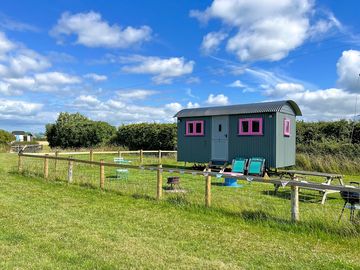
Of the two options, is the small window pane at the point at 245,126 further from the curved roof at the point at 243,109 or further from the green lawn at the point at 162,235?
the green lawn at the point at 162,235

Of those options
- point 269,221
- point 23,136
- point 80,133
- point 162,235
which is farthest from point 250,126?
point 23,136

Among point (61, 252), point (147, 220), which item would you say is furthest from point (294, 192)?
point (61, 252)

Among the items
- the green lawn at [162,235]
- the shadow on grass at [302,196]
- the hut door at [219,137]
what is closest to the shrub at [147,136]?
the hut door at [219,137]

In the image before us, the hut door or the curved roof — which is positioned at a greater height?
the curved roof

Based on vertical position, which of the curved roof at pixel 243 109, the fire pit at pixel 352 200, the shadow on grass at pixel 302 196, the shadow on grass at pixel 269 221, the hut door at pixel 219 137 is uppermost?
the curved roof at pixel 243 109

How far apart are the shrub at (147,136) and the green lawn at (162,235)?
2041cm

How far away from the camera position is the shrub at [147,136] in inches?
1153

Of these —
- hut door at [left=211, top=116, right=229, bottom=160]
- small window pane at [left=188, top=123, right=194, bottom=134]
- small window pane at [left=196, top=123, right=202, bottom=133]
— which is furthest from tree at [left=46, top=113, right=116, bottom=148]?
hut door at [left=211, top=116, right=229, bottom=160]

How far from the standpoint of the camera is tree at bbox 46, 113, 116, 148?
119ft

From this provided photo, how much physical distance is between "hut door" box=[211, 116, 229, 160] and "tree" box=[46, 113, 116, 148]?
20667 mm

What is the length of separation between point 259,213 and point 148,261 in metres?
3.04

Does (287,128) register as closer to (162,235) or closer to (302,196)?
(302,196)

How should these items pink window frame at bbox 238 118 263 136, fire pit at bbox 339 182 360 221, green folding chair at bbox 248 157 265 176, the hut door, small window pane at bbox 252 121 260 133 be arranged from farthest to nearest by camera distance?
the hut door
small window pane at bbox 252 121 260 133
pink window frame at bbox 238 118 263 136
green folding chair at bbox 248 157 265 176
fire pit at bbox 339 182 360 221

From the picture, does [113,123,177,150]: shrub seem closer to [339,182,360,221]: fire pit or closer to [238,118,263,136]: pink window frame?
[238,118,263,136]: pink window frame
